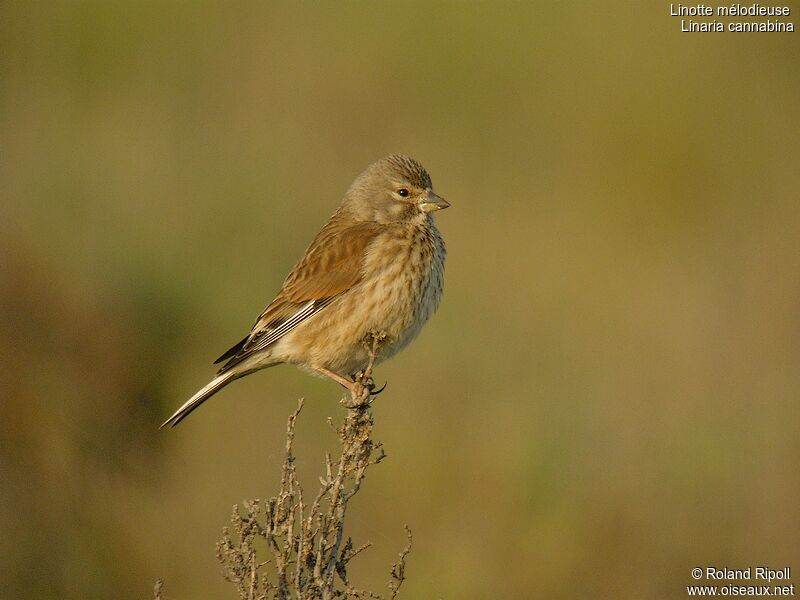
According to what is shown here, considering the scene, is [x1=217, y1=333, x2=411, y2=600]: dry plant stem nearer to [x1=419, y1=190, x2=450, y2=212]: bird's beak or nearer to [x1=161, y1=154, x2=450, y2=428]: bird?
[x1=161, y1=154, x2=450, y2=428]: bird

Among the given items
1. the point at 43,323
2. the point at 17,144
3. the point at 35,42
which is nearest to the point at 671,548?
the point at 43,323

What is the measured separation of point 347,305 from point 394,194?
1.98ft

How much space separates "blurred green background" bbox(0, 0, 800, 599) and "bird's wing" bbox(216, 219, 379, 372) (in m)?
1.33

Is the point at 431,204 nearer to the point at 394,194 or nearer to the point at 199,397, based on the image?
the point at 394,194

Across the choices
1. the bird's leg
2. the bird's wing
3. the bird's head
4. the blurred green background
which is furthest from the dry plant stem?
the blurred green background

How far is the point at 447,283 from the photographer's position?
8508 millimetres

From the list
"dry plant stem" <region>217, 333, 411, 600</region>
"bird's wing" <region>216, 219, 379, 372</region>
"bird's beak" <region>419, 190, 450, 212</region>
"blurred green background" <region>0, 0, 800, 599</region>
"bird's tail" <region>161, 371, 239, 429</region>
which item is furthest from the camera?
"blurred green background" <region>0, 0, 800, 599</region>

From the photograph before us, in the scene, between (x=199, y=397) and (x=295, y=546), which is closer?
(x=295, y=546)

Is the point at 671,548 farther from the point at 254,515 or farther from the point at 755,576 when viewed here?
the point at 254,515

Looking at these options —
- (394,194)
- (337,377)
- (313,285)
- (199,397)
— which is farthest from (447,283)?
(199,397)

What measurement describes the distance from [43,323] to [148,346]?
0.53 m

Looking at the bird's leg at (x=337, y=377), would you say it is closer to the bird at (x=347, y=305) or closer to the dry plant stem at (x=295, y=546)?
the bird at (x=347, y=305)

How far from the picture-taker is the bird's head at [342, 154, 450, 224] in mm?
5402

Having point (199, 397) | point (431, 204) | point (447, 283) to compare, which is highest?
point (447, 283)
